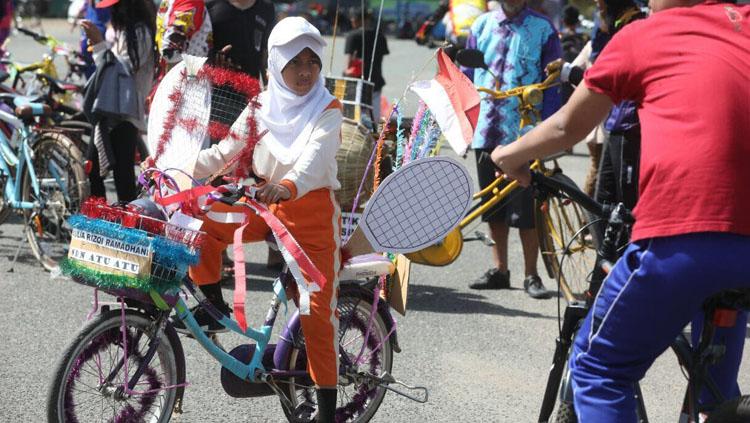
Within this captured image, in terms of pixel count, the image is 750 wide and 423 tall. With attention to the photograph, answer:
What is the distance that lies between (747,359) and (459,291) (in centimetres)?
195

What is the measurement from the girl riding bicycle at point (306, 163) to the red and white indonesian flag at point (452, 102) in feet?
1.23

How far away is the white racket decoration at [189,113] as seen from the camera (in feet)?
13.9

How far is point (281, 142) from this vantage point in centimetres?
429

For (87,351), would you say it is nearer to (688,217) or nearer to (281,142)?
(281,142)

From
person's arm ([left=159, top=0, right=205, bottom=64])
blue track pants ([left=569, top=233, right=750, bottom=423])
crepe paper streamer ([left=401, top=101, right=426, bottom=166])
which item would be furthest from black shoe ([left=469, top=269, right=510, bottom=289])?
blue track pants ([left=569, top=233, right=750, bottom=423])

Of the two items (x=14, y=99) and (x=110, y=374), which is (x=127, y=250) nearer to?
(x=110, y=374)

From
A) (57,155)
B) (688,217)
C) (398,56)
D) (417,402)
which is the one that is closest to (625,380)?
(688,217)

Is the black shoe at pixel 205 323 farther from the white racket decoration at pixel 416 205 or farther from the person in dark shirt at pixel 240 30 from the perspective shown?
the person in dark shirt at pixel 240 30

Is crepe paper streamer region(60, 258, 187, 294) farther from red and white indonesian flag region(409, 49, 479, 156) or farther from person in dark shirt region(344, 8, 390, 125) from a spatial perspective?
person in dark shirt region(344, 8, 390, 125)

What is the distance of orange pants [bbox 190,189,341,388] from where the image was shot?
4.20 metres

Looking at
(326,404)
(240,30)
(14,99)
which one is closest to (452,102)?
(326,404)

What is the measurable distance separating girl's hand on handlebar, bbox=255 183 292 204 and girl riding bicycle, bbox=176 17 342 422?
0.53ft

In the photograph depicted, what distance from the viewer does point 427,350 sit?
5992mm

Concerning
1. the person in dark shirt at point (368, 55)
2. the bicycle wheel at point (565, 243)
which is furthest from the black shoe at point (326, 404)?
the person in dark shirt at point (368, 55)
